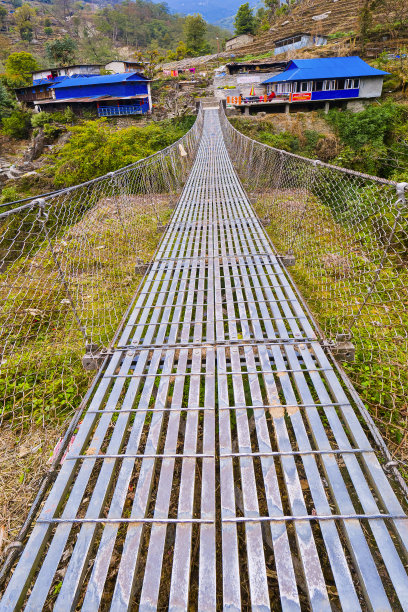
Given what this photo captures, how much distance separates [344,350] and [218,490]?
116cm

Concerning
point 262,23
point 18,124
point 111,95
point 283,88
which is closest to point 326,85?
point 283,88

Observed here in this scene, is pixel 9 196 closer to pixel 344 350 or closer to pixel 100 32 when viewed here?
pixel 344 350

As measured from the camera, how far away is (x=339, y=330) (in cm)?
259

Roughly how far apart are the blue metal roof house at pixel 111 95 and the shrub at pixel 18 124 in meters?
2.92

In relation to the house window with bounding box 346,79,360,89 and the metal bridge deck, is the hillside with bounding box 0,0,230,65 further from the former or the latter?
the metal bridge deck

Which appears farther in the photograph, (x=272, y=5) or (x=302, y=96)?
(x=272, y=5)

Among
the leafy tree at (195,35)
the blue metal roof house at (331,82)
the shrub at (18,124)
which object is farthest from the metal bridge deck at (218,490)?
the leafy tree at (195,35)

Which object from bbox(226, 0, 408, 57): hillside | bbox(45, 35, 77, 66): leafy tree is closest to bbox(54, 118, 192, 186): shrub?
bbox(226, 0, 408, 57): hillside

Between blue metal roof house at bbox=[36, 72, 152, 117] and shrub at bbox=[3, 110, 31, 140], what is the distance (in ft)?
9.59

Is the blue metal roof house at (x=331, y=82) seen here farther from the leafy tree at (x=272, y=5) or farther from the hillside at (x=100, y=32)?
the leafy tree at (x=272, y=5)

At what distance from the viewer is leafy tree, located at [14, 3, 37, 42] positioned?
44.6m

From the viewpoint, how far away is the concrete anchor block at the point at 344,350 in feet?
6.56

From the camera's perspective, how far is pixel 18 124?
945 inches

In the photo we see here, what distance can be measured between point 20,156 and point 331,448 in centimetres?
2720
